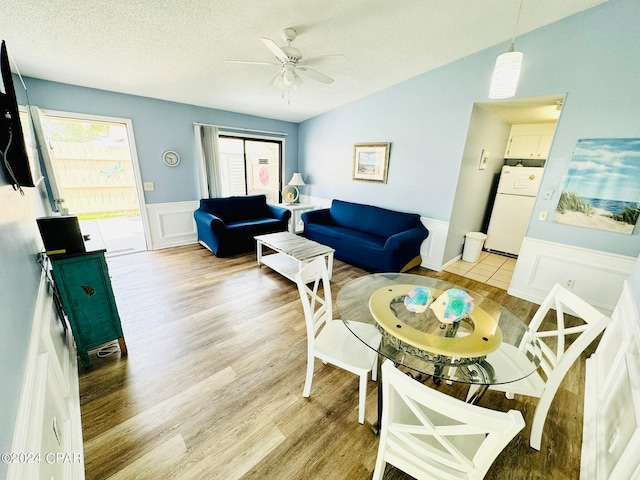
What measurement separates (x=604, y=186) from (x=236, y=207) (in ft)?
15.5

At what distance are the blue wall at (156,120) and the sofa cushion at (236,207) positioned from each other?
17.4 inches

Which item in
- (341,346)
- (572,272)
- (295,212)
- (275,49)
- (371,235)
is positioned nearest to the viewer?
(341,346)

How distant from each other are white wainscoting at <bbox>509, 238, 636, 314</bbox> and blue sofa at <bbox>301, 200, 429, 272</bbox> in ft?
3.95

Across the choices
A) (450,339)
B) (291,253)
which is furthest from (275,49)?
(450,339)

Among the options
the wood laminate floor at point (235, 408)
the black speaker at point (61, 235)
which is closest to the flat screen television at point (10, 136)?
the black speaker at point (61, 235)

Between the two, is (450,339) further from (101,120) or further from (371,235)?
(101,120)

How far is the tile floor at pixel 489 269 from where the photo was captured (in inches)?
134

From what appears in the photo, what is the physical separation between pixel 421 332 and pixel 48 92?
15.6 feet

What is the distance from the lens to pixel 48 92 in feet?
9.64

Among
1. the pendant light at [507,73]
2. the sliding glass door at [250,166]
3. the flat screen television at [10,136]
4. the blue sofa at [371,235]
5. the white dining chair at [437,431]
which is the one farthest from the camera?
the sliding glass door at [250,166]

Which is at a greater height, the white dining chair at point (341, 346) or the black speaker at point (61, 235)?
the black speaker at point (61, 235)

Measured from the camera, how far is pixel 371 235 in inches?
151

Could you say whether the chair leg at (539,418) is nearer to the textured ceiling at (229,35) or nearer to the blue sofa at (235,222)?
the textured ceiling at (229,35)

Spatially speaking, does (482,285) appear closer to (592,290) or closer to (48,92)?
(592,290)
